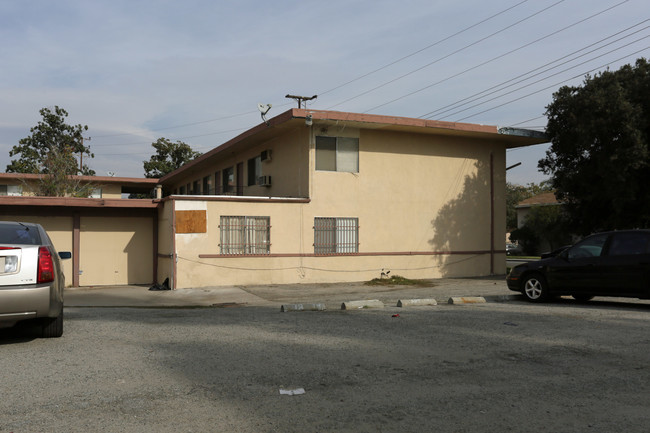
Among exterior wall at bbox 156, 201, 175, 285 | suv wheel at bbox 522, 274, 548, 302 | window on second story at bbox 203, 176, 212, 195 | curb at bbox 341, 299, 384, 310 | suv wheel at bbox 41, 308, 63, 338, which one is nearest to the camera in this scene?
suv wheel at bbox 41, 308, 63, 338

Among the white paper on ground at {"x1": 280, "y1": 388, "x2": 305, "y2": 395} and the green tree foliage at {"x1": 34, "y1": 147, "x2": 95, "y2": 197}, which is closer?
the white paper on ground at {"x1": 280, "y1": 388, "x2": 305, "y2": 395}

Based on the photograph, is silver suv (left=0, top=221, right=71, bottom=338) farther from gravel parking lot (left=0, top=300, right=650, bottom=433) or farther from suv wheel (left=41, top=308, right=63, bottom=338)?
gravel parking lot (left=0, top=300, right=650, bottom=433)

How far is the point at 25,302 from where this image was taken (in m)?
6.26

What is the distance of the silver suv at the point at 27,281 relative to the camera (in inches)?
245

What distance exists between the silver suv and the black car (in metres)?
9.88

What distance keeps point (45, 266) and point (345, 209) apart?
13.4 meters

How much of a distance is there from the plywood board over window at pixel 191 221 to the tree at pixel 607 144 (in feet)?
43.6

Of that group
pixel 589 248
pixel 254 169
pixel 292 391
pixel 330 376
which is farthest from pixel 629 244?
pixel 254 169

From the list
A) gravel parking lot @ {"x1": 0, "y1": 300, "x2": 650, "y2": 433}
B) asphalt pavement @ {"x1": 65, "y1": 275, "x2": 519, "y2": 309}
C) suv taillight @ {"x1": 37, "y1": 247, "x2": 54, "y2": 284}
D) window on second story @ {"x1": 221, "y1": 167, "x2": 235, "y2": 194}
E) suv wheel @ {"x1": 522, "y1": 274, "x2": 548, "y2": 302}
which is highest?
window on second story @ {"x1": 221, "y1": 167, "x2": 235, "y2": 194}

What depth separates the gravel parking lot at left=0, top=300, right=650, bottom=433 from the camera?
13.9ft

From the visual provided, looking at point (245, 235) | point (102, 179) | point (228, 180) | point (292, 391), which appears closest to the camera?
point (292, 391)

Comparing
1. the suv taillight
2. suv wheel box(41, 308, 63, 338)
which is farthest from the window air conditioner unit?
the suv taillight

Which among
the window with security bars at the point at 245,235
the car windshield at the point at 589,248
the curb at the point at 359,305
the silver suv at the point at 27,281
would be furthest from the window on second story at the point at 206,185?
the silver suv at the point at 27,281

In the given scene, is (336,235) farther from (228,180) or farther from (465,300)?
(228,180)
